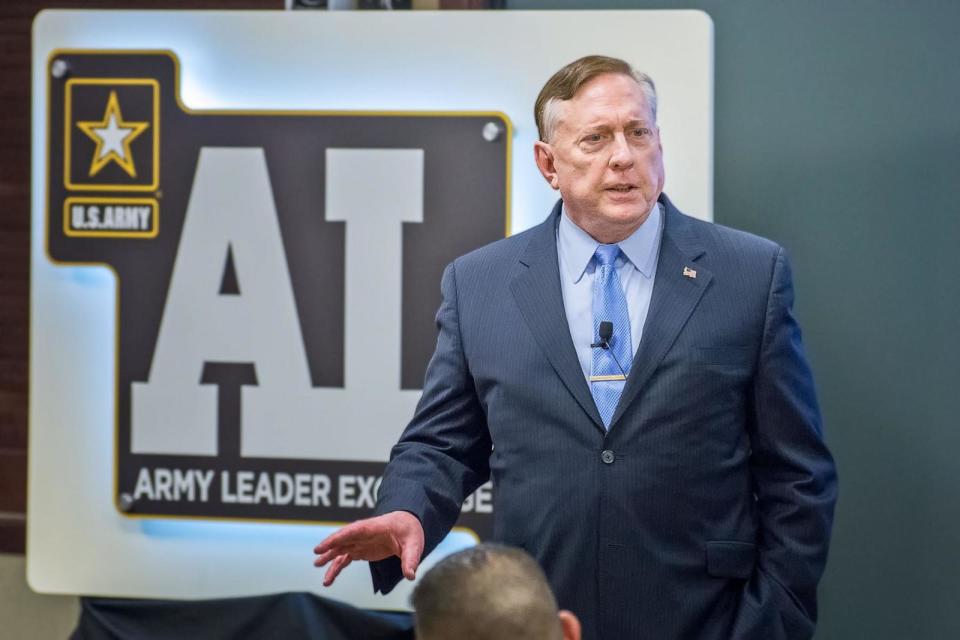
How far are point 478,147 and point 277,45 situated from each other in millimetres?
609

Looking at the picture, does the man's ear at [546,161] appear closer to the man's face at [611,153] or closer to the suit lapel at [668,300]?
the man's face at [611,153]

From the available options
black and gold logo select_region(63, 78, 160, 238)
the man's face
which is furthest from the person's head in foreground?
black and gold logo select_region(63, 78, 160, 238)

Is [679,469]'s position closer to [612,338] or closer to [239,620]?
[612,338]

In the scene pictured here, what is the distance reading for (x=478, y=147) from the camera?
318cm

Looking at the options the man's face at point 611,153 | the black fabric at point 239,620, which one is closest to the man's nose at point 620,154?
the man's face at point 611,153

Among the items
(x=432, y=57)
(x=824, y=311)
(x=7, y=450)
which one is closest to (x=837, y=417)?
(x=824, y=311)

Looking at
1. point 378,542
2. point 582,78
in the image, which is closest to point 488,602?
point 378,542

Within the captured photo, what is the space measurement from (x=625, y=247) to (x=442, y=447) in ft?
1.52

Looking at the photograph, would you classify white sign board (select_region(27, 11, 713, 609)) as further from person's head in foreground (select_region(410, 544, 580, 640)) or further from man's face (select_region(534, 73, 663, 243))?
person's head in foreground (select_region(410, 544, 580, 640))

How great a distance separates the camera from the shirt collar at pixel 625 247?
2.07 metres

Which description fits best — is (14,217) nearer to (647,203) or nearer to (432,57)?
(432,57)

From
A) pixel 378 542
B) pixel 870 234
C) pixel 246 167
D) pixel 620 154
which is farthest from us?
pixel 246 167

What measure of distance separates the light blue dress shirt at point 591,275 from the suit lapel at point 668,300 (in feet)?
0.10

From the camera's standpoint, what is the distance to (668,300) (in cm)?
199
